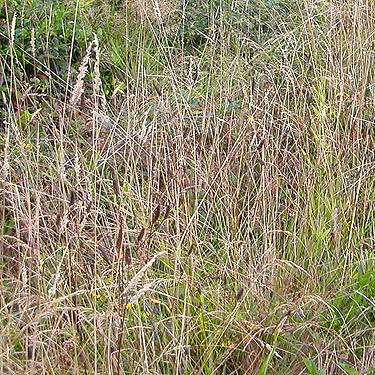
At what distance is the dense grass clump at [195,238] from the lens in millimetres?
1957

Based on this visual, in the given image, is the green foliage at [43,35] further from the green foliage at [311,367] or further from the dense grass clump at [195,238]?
the green foliage at [311,367]

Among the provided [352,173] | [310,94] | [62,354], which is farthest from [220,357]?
[310,94]

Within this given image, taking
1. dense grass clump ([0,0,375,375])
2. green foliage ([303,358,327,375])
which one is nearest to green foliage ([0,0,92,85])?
dense grass clump ([0,0,375,375])

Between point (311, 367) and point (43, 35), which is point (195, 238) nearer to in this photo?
point (311, 367)

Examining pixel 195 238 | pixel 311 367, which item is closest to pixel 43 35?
pixel 195 238

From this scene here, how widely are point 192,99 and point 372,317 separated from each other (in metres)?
1.56

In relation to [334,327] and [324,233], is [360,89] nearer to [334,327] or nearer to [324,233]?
[324,233]

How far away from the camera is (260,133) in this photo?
9.75 ft

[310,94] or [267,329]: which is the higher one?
[310,94]

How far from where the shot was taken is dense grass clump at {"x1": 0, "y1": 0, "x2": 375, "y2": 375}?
196 cm

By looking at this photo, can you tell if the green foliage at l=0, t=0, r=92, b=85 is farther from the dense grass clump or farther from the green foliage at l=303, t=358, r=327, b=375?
the green foliage at l=303, t=358, r=327, b=375

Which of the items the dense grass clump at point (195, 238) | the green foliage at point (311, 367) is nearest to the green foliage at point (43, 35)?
the dense grass clump at point (195, 238)

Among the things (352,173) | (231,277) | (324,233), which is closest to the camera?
(231,277)

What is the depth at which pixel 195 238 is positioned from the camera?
7.39ft
